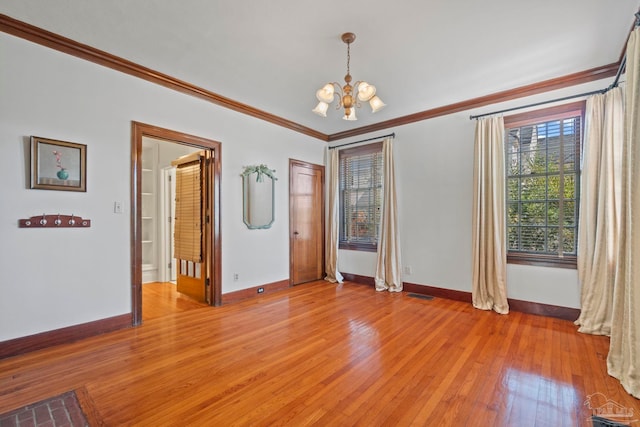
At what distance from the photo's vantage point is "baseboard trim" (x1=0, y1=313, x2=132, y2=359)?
7.88ft

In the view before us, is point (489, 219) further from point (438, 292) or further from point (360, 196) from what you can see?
point (360, 196)

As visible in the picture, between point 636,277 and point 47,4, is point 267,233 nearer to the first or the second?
point 47,4

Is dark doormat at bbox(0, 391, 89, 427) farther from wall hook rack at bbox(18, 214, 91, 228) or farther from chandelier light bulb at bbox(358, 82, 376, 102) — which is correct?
chandelier light bulb at bbox(358, 82, 376, 102)

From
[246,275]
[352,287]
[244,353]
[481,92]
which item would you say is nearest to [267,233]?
[246,275]

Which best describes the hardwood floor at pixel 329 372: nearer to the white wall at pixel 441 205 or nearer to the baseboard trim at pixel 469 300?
the baseboard trim at pixel 469 300

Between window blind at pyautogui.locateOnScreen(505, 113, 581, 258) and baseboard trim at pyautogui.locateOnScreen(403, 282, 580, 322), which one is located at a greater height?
window blind at pyautogui.locateOnScreen(505, 113, 581, 258)

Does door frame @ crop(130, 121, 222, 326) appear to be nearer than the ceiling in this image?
No

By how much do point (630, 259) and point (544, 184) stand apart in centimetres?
175

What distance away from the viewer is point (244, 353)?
2484mm

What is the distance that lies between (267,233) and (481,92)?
146 inches

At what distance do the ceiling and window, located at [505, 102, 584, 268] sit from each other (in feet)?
1.82

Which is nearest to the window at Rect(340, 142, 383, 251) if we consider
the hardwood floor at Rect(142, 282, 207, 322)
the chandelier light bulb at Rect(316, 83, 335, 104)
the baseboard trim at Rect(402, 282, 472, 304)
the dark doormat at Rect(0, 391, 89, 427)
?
the baseboard trim at Rect(402, 282, 472, 304)

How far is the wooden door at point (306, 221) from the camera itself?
5.02m

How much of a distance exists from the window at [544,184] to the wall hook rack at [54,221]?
498 centimetres
